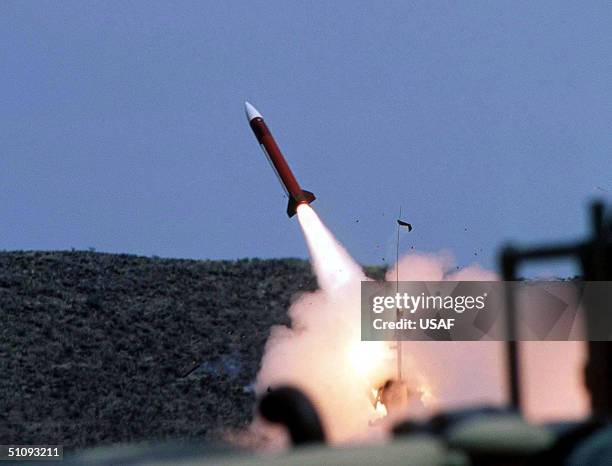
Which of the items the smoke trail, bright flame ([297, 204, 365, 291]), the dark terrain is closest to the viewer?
the smoke trail

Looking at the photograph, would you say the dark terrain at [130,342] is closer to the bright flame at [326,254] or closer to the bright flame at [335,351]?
the bright flame at [335,351]

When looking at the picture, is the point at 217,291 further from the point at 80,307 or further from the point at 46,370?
the point at 46,370

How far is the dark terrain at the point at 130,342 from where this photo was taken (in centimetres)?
A: 3662

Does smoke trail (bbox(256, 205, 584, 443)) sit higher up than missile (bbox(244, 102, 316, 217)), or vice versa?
missile (bbox(244, 102, 316, 217))

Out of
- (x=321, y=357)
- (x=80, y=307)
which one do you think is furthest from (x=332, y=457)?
(x=80, y=307)

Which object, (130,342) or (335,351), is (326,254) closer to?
(335,351)

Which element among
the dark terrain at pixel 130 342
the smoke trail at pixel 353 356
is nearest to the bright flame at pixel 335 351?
the smoke trail at pixel 353 356

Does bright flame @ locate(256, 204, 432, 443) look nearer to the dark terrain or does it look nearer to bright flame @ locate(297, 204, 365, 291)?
bright flame @ locate(297, 204, 365, 291)

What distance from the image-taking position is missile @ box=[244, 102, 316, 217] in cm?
2602

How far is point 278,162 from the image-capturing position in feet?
90.1

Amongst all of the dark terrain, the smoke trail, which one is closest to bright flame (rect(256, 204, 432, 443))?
the smoke trail

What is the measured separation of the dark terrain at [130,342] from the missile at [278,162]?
10.8 metres

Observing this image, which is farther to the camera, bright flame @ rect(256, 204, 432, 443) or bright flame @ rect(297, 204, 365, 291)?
bright flame @ rect(297, 204, 365, 291)

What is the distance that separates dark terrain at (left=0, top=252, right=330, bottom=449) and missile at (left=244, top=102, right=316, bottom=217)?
10.8m
